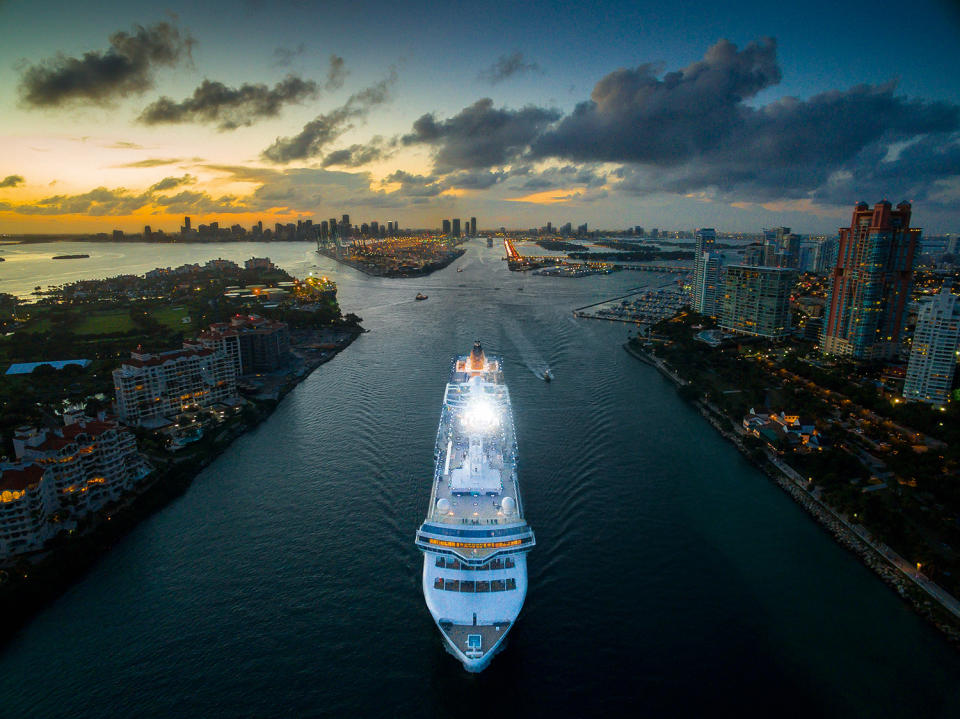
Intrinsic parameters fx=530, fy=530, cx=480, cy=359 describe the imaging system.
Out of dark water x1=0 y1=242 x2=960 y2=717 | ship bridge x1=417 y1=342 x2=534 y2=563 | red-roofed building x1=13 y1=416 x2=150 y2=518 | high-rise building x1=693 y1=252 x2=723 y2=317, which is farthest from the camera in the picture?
high-rise building x1=693 y1=252 x2=723 y2=317

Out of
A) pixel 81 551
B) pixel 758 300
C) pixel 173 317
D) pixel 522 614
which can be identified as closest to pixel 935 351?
pixel 758 300

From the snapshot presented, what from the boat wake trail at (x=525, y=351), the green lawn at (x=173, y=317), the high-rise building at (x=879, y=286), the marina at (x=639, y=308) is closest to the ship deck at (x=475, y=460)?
the boat wake trail at (x=525, y=351)

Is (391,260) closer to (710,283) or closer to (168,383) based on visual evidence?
(710,283)

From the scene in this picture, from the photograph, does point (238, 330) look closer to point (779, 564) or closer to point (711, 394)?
point (711, 394)

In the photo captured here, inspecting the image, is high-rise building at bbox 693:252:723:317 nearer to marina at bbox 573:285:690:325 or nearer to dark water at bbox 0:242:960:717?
marina at bbox 573:285:690:325

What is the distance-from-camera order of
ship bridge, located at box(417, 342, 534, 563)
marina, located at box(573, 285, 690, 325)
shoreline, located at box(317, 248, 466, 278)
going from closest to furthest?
1. ship bridge, located at box(417, 342, 534, 563)
2. marina, located at box(573, 285, 690, 325)
3. shoreline, located at box(317, 248, 466, 278)

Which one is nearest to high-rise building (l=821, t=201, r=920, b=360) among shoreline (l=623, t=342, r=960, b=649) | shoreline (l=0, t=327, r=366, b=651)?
shoreline (l=623, t=342, r=960, b=649)

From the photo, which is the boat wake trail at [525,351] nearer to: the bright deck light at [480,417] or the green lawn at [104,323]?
the bright deck light at [480,417]
